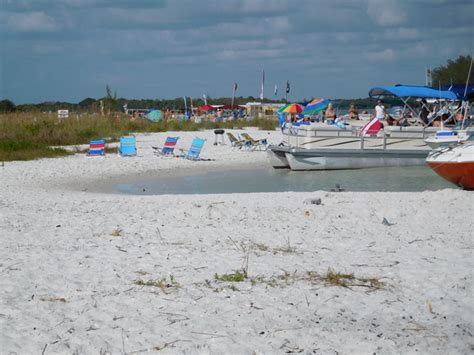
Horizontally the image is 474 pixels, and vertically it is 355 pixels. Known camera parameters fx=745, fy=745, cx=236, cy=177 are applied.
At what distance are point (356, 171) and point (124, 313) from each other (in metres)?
15.5

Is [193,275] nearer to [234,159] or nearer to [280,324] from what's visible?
[280,324]

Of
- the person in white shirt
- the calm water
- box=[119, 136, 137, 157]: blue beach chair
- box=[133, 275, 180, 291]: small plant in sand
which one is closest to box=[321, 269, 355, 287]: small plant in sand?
box=[133, 275, 180, 291]: small plant in sand

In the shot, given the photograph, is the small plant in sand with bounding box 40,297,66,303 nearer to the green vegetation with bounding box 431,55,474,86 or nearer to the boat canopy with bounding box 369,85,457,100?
the boat canopy with bounding box 369,85,457,100

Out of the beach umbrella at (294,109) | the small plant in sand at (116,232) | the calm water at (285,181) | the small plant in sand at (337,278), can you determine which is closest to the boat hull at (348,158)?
the calm water at (285,181)

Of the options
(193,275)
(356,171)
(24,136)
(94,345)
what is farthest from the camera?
(24,136)

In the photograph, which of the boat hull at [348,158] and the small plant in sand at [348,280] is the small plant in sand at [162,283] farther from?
the boat hull at [348,158]

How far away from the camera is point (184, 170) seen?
21.2 metres

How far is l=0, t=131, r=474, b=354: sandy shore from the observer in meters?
5.51

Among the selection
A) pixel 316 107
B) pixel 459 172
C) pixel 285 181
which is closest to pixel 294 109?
pixel 316 107

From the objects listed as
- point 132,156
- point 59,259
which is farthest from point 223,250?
point 132,156

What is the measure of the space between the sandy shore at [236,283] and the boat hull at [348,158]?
8.44 metres

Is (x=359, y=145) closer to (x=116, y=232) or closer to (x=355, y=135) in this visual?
(x=355, y=135)

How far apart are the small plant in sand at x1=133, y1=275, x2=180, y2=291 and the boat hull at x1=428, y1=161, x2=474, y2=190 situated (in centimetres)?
926

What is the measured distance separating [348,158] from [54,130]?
11.8 m
